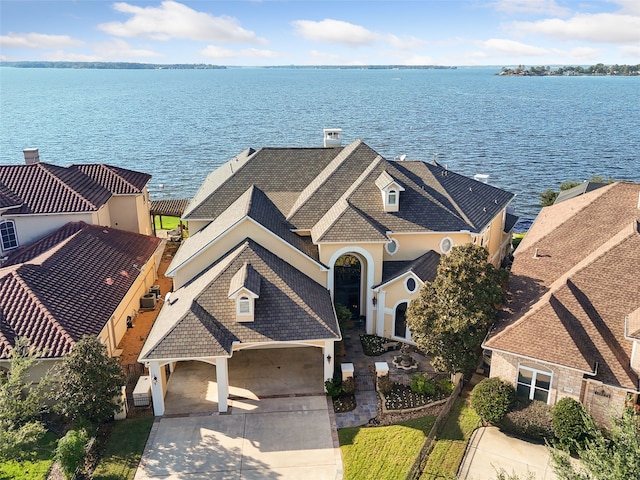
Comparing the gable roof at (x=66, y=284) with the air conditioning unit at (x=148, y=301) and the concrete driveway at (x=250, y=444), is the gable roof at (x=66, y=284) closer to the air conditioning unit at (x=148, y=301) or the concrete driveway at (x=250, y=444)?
the air conditioning unit at (x=148, y=301)

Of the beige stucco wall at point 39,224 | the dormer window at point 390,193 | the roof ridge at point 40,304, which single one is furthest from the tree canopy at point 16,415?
the dormer window at point 390,193

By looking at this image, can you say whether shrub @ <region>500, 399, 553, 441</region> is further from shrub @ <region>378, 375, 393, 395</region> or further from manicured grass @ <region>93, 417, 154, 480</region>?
manicured grass @ <region>93, 417, 154, 480</region>

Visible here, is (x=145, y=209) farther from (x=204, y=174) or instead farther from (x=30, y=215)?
(x=204, y=174)

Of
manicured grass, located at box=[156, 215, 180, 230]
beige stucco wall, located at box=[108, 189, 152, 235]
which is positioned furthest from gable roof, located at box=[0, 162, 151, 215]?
manicured grass, located at box=[156, 215, 180, 230]

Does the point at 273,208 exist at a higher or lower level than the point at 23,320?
higher

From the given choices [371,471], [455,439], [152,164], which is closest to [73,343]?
[371,471]

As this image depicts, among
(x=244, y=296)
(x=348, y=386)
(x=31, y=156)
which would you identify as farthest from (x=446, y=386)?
(x=31, y=156)

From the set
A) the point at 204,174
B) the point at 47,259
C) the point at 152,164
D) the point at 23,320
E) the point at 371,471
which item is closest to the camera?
the point at 371,471
